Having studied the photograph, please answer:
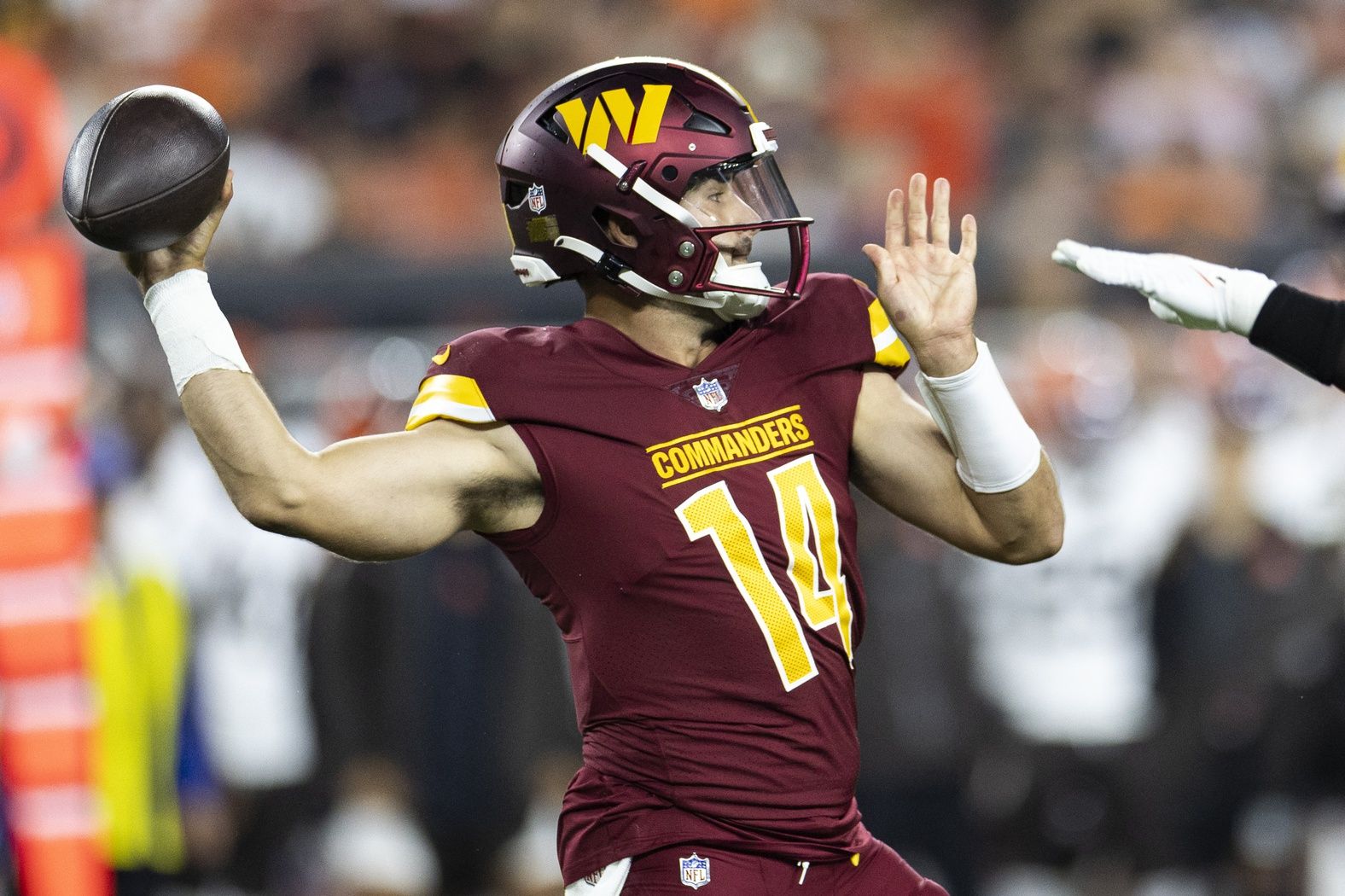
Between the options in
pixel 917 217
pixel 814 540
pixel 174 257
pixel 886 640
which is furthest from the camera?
pixel 886 640

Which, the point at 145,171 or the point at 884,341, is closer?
the point at 145,171

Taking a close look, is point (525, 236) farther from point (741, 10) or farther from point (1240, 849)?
point (741, 10)

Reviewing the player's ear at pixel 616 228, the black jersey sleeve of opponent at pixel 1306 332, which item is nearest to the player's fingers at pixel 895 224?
the player's ear at pixel 616 228

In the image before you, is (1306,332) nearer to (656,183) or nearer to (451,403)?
(656,183)

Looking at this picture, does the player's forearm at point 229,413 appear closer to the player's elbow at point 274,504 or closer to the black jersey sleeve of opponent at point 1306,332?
the player's elbow at point 274,504

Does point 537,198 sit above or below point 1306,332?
above

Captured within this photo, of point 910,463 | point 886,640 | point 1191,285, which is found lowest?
point 886,640

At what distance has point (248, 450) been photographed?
8.61 feet

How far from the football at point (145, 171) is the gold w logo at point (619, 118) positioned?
579 mm

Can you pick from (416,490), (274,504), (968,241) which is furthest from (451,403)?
A: (968,241)

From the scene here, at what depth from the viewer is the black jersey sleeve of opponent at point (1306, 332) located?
3156 mm

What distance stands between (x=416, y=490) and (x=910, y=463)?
34.3 inches

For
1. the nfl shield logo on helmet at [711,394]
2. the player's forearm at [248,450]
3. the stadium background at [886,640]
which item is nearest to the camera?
the player's forearm at [248,450]

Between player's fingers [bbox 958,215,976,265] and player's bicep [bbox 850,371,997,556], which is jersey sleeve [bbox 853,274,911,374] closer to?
player's bicep [bbox 850,371,997,556]
